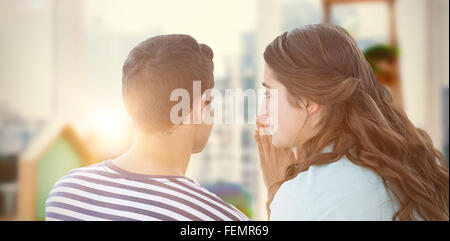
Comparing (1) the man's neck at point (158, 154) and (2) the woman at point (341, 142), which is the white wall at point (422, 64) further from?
(1) the man's neck at point (158, 154)

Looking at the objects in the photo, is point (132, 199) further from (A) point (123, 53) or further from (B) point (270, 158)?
(A) point (123, 53)

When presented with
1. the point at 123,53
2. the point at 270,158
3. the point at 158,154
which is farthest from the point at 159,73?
the point at 123,53

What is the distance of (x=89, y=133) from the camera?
5.53 ft

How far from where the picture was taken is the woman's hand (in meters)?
0.67

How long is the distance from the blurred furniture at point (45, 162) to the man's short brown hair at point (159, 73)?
2.27 ft

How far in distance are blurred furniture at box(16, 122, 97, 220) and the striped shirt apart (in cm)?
59

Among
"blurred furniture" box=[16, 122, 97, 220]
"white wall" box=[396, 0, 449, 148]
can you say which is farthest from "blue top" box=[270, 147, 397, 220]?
"white wall" box=[396, 0, 449, 148]

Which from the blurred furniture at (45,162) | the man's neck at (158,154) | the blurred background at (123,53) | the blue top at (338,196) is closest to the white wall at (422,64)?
the blurred background at (123,53)

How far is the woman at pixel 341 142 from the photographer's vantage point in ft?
1.70

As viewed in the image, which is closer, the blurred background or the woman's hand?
the woman's hand

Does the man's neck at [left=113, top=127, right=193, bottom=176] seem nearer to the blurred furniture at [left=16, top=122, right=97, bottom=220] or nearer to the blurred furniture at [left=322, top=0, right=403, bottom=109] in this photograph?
the blurred furniture at [left=16, top=122, right=97, bottom=220]

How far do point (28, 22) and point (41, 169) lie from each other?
822 millimetres
